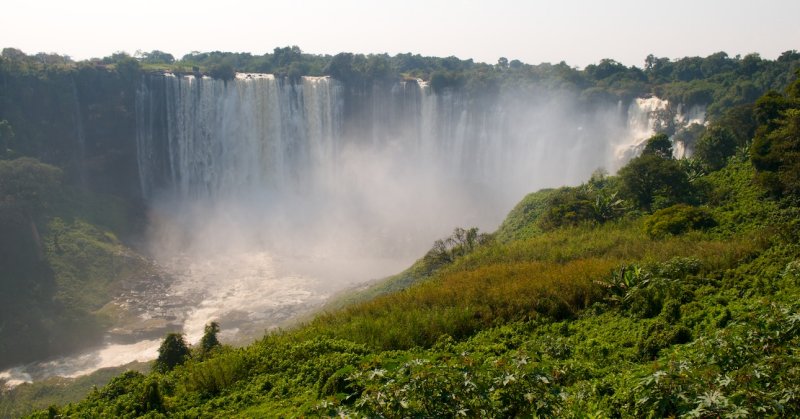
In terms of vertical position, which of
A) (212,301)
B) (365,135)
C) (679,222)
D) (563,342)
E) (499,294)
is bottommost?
(212,301)

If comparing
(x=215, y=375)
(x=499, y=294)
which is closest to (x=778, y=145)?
(x=499, y=294)

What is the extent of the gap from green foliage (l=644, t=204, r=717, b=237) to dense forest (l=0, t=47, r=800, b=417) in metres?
0.09

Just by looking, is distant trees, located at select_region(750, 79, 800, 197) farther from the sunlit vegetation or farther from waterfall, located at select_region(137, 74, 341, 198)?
waterfall, located at select_region(137, 74, 341, 198)

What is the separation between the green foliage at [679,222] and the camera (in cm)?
2180

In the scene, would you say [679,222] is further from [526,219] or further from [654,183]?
[526,219]

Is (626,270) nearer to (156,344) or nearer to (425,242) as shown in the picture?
(156,344)

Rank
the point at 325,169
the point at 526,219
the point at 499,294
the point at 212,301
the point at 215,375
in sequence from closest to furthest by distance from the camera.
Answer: the point at 215,375 → the point at 499,294 → the point at 526,219 → the point at 212,301 → the point at 325,169

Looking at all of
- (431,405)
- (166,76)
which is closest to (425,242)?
(166,76)

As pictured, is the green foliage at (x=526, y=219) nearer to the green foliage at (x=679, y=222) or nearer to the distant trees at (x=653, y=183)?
the distant trees at (x=653, y=183)

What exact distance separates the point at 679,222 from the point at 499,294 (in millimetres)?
9874

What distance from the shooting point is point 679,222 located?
21844 millimetres

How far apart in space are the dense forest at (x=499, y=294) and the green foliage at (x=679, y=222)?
9 centimetres

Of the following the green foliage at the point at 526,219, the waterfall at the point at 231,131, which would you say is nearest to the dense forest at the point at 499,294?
the green foliage at the point at 526,219

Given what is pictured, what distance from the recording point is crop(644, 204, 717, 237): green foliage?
71.5 feet
